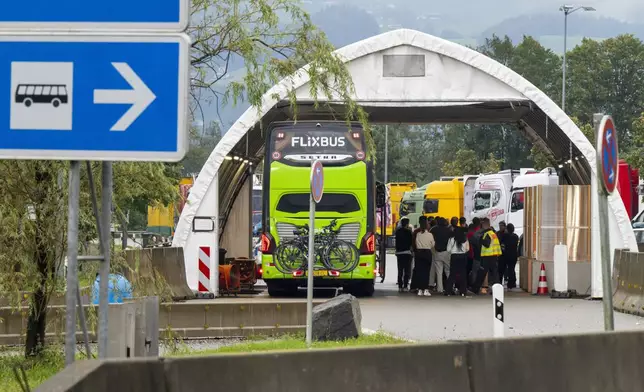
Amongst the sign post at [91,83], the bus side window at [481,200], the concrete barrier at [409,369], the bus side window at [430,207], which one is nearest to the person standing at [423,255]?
the concrete barrier at [409,369]

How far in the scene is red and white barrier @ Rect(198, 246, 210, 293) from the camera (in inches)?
1107

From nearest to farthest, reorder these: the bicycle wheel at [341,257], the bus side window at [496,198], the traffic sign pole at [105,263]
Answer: the traffic sign pole at [105,263], the bicycle wheel at [341,257], the bus side window at [496,198]

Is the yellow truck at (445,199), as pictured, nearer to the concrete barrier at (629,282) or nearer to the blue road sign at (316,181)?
the concrete barrier at (629,282)

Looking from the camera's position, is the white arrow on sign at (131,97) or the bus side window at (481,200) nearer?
the white arrow on sign at (131,97)

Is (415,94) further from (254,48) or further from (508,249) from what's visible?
(254,48)

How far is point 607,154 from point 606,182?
0.25 metres

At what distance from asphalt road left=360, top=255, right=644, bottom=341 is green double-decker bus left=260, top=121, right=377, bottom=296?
1607mm

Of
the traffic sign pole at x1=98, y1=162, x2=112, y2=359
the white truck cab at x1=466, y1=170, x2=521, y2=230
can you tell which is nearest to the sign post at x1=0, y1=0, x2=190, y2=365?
the traffic sign pole at x1=98, y1=162, x2=112, y2=359

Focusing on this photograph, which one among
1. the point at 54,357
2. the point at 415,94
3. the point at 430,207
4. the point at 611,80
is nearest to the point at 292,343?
the point at 54,357

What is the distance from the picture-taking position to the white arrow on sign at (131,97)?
5.76 metres

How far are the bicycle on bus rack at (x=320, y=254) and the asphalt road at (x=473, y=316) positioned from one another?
0.99 meters

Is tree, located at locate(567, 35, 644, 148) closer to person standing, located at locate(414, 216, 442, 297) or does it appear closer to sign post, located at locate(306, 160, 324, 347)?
person standing, located at locate(414, 216, 442, 297)

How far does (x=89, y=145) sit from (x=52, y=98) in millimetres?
293

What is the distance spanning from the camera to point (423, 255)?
29.2 metres
